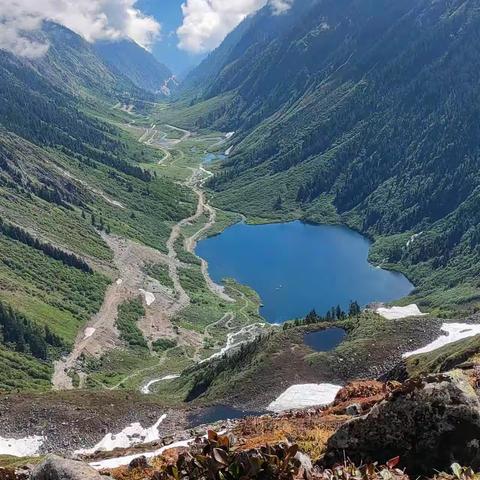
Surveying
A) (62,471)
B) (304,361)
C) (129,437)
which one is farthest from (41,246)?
(62,471)

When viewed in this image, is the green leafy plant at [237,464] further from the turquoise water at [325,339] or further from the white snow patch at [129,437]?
the turquoise water at [325,339]

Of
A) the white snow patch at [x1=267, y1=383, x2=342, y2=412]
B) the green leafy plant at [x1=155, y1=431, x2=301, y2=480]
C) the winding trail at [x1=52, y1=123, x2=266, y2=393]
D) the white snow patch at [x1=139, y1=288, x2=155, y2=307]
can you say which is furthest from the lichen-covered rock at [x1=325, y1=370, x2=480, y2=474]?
the white snow patch at [x1=139, y1=288, x2=155, y2=307]

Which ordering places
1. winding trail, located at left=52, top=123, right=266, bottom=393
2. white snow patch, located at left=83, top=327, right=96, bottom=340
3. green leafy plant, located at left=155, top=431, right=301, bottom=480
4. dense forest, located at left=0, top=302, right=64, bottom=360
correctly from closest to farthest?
green leafy plant, located at left=155, top=431, right=301, bottom=480 < dense forest, located at left=0, top=302, right=64, bottom=360 < winding trail, located at left=52, top=123, right=266, bottom=393 < white snow patch, located at left=83, top=327, right=96, bottom=340

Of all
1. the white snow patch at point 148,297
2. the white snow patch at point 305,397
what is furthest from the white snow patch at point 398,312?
the white snow patch at point 148,297

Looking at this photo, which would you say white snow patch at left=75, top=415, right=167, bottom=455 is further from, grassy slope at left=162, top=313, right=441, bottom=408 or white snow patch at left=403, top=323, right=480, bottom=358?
white snow patch at left=403, top=323, right=480, bottom=358

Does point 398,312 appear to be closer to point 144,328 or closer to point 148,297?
point 144,328
